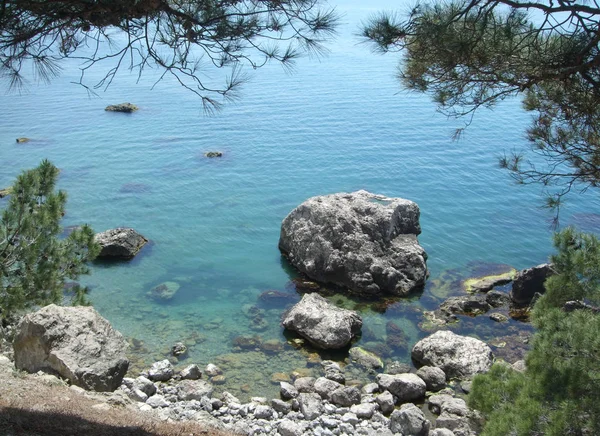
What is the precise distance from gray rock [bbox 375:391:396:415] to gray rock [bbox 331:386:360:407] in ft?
1.85

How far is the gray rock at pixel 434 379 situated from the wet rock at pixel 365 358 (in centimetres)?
140

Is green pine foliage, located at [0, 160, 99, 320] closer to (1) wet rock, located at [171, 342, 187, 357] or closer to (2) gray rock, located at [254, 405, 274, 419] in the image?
(1) wet rock, located at [171, 342, 187, 357]

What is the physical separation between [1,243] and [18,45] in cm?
552

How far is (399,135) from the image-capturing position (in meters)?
41.9

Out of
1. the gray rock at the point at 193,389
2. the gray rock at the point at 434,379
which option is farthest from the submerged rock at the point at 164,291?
the gray rock at the point at 434,379

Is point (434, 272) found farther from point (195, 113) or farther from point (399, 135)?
point (195, 113)

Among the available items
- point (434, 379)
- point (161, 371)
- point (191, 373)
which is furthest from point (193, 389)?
point (434, 379)

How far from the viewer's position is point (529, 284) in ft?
67.6

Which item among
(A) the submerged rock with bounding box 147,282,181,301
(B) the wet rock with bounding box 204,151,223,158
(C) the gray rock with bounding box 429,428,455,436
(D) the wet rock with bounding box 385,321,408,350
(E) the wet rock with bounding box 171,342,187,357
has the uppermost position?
(B) the wet rock with bounding box 204,151,223,158

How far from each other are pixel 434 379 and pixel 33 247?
A: 10630mm

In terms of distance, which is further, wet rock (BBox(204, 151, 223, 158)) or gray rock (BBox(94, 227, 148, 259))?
wet rock (BBox(204, 151, 223, 158))

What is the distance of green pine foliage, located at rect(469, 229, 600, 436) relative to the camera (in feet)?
22.6

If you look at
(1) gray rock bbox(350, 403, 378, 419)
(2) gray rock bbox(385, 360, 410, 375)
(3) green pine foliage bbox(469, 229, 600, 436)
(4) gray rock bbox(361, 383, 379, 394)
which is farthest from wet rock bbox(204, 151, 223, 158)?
(3) green pine foliage bbox(469, 229, 600, 436)

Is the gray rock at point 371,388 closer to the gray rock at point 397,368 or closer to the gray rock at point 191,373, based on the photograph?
the gray rock at point 397,368
